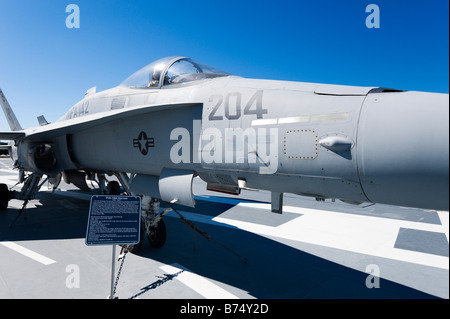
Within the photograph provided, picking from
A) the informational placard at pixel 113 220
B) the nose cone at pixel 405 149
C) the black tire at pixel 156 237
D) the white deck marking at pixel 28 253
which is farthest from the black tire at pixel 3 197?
the nose cone at pixel 405 149

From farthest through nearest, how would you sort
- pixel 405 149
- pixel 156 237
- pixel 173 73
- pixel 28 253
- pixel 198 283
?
pixel 156 237, pixel 28 253, pixel 173 73, pixel 198 283, pixel 405 149

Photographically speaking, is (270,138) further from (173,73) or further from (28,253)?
(28,253)

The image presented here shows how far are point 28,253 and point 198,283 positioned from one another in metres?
3.52

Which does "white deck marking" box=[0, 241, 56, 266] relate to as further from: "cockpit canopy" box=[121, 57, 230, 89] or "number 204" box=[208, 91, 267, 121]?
"number 204" box=[208, 91, 267, 121]

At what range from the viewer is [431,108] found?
84.8 inches

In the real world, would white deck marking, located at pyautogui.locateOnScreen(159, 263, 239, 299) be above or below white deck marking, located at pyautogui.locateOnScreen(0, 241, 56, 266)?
below

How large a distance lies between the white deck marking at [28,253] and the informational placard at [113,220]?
202 cm

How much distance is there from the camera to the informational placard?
140 inches

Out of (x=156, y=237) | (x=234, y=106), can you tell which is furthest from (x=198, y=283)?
(x=234, y=106)

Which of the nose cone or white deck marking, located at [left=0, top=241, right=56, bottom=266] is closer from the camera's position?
the nose cone

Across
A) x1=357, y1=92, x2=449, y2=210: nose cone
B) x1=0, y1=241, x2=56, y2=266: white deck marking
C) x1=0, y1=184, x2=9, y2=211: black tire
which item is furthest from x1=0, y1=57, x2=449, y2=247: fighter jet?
x1=0, y1=184, x2=9, y2=211: black tire

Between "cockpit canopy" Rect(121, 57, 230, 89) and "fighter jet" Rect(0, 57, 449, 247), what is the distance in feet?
0.07

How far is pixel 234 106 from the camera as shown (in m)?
3.35

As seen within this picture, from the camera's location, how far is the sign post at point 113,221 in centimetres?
356
